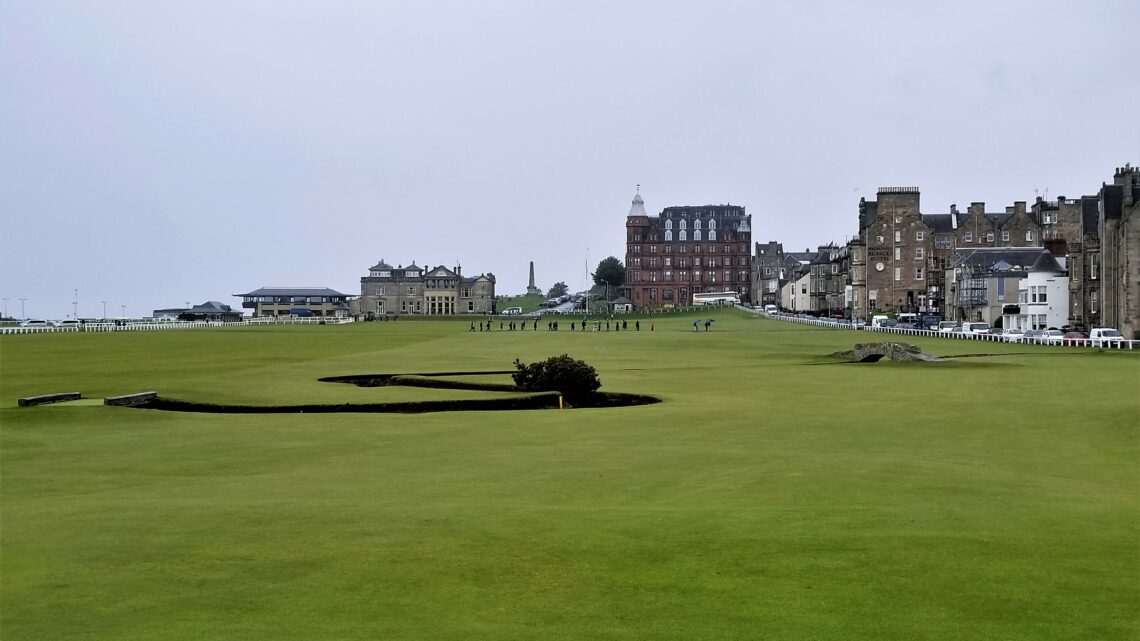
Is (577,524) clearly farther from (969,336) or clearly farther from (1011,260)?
(1011,260)

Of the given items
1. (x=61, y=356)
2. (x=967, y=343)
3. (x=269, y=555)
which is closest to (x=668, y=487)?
(x=269, y=555)

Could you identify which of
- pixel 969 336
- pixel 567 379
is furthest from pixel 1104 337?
pixel 567 379

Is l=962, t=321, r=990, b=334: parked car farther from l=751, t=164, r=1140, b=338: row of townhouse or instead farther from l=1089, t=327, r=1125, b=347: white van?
l=1089, t=327, r=1125, b=347: white van

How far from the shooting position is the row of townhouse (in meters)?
87.4

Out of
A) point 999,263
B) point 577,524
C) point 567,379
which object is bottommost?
point 577,524

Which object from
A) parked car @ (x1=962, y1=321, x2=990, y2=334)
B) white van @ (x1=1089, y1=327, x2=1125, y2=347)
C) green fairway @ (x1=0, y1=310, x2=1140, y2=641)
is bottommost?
green fairway @ (x1=0, y1=310, x2=1140, y2=641)

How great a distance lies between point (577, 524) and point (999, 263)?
353ft

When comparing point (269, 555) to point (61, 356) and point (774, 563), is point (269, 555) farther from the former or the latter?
point (61, 356)

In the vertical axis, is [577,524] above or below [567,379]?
below

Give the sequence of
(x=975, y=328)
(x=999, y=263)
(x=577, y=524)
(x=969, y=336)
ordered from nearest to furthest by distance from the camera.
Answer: (x=577, y=524)
(x=969, y=336)
(x=975, y=328)
(x=999, y=263)

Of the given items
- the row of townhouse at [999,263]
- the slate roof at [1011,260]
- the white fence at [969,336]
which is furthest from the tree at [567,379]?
the slate roof at [1011,260]

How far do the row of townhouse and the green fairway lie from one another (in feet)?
205

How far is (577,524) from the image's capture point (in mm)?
13914

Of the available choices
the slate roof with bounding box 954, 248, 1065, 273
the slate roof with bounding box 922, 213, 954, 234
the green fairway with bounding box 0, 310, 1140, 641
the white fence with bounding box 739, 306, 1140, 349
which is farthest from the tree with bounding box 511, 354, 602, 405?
the slate roof with bounding box 922, 213, 954, 234
